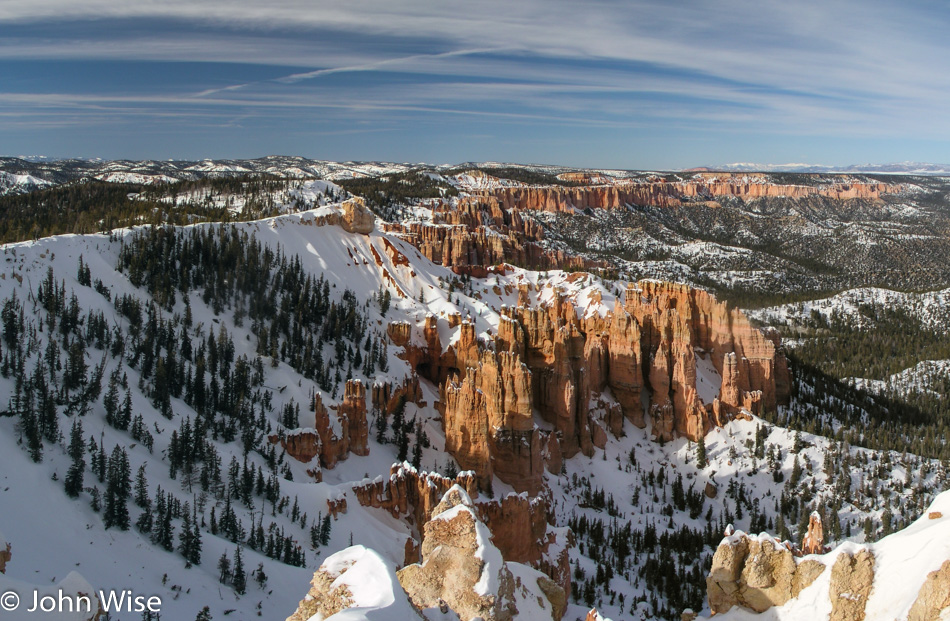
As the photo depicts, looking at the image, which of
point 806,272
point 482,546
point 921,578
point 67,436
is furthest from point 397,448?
point 806,272

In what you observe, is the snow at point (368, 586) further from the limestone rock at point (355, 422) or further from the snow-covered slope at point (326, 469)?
the limestone rock at point (355, 422)

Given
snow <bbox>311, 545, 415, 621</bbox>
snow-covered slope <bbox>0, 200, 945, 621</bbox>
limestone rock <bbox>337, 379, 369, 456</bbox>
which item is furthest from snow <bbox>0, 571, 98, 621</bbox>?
limestone rock <bbox>337, 379, 369, 456</bbox>

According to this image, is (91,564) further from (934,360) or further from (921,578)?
(934,360)

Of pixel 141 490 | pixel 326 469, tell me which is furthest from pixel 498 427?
pixel 141 490

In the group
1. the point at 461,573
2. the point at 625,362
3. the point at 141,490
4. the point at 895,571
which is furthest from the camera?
the point at 625,362

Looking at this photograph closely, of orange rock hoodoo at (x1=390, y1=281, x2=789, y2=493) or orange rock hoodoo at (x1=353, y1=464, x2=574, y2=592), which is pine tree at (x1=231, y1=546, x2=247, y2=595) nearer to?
orange rock hoodoo at (x1=353, y1=464, x2=574, y2=592)

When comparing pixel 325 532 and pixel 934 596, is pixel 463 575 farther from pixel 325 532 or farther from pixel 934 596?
pixel 325 532
